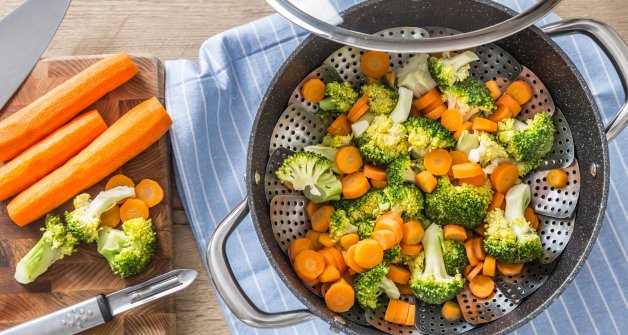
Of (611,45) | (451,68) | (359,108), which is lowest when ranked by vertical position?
(359,108)

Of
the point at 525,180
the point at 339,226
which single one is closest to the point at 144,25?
the point at 339,226

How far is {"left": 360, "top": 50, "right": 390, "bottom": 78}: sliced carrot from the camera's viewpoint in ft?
6.53

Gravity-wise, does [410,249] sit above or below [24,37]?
below

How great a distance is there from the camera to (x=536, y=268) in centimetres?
196

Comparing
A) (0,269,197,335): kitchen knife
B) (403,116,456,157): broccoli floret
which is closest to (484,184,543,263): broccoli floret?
(403,116,456,157): broccoli floret

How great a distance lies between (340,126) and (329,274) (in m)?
0.43

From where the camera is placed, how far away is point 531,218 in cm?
197

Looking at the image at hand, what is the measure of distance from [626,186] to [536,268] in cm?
42

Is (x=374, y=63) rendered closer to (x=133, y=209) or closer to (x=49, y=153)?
(x=133, y=209)

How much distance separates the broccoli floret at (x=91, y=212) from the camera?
201cm

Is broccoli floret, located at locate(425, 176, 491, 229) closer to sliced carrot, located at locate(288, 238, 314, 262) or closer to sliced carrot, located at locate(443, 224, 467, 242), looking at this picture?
sliced carrot, located at locate(443, 224, 467, 242)

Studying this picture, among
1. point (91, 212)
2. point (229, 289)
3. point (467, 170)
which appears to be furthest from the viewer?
point (91, 212)

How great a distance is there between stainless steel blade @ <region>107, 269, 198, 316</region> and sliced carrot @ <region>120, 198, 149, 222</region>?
205 millimetres

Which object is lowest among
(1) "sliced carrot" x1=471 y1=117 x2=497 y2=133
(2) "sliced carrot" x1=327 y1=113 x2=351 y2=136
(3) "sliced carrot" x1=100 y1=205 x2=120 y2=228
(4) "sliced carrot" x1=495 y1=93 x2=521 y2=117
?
(3) "sliced carrot" x1=100 y1=205 x2=120 y2=228
